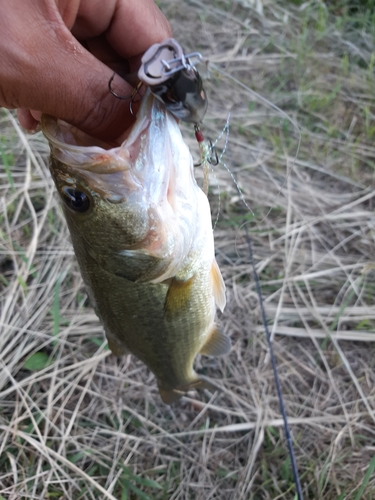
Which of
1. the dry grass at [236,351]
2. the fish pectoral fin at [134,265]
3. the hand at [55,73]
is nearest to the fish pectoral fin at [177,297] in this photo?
the fish pectoral fin at [134,265]

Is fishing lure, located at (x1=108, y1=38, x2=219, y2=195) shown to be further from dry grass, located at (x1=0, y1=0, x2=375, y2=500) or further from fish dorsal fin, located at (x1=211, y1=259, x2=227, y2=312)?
dry grass, located at (x1=0, y1=0, x2=375, y2=500)

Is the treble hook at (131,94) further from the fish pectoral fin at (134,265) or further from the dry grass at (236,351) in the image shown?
the dry grass at (236,351)

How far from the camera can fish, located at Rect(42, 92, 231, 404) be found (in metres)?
1.23

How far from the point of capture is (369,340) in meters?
2.59

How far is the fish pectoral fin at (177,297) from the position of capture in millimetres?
1574

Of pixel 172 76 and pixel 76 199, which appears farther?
pixel 76 199

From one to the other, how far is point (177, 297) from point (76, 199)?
1.78 feet

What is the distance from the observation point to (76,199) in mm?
1312

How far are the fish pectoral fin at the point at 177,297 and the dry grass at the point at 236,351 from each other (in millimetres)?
797

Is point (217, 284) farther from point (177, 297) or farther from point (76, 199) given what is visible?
point (76, 199)

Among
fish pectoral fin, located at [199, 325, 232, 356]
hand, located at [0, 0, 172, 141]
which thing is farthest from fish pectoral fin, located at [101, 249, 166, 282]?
fish pectoral fin, located at [199, 325, 232, 356]

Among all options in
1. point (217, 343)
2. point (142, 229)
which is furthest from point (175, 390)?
point (142, 229)

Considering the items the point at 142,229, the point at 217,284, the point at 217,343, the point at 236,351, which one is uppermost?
the point at 142,229

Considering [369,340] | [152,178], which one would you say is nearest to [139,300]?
[152,178]
